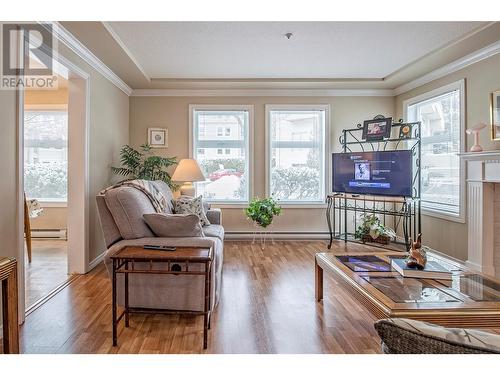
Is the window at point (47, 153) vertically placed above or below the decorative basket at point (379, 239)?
above

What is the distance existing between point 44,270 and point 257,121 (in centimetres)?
359

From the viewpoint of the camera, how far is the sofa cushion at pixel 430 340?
62cm

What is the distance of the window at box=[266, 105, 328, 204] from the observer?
5316mm

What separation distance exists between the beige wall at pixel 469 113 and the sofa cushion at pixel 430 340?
356 cm

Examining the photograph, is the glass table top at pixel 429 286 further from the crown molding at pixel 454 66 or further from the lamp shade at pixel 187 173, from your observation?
the lamp shade at pixel 187 173

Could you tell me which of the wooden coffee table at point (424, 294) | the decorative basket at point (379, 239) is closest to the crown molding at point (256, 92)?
the decorative basket at point (379, 239)

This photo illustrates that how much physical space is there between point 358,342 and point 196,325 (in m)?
1.13

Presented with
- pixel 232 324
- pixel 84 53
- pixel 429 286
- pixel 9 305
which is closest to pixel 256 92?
pixel 84 53

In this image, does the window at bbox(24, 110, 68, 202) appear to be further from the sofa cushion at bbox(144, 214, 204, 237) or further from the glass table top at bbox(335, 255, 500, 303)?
the glass table top at bbox(335, 255, 500, 303)

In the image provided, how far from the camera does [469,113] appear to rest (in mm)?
3770

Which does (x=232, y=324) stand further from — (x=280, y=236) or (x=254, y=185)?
(x=254, y=185)

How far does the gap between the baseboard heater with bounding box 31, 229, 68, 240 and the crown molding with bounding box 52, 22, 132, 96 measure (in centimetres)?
264
